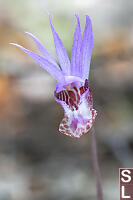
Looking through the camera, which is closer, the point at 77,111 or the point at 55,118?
the point at 77,111

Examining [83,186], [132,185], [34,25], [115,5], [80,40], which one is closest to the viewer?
[80,40]

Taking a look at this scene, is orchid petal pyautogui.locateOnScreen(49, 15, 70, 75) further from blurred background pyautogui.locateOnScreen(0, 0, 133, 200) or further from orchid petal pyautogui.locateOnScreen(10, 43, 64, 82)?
blurred background pyautogui.locateOnScreen(0, 0, 133, 200)

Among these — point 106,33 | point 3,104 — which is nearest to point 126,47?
point 106,33

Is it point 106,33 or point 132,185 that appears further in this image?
point 106,33

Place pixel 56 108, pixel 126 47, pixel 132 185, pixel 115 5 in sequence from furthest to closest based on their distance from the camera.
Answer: pixel 115 5
pixel 126 47
pixel 56 108
pixel 132 185

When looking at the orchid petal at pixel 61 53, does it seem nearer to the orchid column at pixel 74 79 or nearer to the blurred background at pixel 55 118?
the orchid column at pixel 74 79

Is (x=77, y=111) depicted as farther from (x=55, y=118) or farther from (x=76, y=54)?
(x=55, y=118)

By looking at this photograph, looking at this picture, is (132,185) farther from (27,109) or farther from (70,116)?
(27,109)

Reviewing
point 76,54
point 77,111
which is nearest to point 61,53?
point 76,54

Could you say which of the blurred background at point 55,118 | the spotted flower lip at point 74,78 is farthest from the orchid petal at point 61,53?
the blurred background at point 55,118
